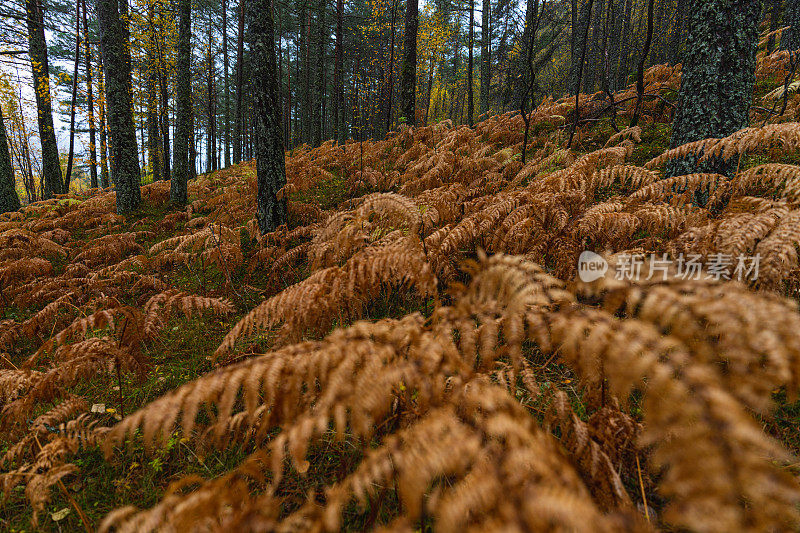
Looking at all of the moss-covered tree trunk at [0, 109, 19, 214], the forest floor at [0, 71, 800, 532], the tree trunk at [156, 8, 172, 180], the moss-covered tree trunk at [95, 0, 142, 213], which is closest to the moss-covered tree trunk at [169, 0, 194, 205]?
the moss-covered tree trunk at [95, 0, 142, 213]

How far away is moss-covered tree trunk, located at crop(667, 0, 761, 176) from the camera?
346 centimetres

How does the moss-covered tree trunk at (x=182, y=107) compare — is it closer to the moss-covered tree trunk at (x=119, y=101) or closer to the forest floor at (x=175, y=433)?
the moss-covered tree trunk at (x=119, y=101)

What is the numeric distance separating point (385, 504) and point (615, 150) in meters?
3.93

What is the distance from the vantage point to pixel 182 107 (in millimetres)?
8195

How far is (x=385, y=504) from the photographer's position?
164 centimetres

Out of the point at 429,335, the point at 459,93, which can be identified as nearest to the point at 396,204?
the point at 429,335

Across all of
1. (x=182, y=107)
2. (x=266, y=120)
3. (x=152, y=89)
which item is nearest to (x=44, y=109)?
(x=152, y=89)

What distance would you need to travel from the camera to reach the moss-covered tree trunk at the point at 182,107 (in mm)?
7895

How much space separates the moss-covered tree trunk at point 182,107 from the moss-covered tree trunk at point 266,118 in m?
4.68

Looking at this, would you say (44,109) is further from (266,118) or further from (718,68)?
(718,68)

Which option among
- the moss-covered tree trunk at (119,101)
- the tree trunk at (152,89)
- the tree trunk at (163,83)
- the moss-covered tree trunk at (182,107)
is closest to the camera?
the moss-covered tree trunk at (119,101)

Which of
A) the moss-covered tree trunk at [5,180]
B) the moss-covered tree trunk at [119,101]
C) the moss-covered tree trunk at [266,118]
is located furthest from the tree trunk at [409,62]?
the moss-covered tree trunk at [5,180]

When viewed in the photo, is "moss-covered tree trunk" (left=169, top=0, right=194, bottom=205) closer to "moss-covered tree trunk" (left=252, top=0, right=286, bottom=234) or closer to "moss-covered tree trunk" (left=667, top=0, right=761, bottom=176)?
"moss-covered tree trunk" (left=252, top=0, right=286, bottom=234)

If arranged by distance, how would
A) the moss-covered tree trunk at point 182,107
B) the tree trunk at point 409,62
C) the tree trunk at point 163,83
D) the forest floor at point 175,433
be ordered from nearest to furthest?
1. the forest floor at point 175,433
2. the moss-covered tree trunk at point 182,107
3. the tree trunk at point 409,62
4. the tree trunk at point 163,83
